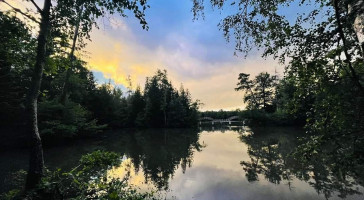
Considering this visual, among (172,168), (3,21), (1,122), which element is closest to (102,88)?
(1,122)

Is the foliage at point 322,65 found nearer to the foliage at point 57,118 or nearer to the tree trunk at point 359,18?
the tree trunk at point 359,18

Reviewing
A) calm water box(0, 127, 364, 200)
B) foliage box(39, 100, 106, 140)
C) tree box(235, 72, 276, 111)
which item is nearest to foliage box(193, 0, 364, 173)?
calm water box(0, 127, 364, 200)

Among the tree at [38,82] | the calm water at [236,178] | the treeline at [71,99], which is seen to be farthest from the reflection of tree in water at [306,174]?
the treeline at [71,99]

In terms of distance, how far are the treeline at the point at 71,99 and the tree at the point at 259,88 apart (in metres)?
12.3

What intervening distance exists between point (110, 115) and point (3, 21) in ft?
116

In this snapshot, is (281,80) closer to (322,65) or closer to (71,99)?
(322,65)

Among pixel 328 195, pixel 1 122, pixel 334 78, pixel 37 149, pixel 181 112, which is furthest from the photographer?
pixel 181 112

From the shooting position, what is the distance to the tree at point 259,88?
49888 millimetres

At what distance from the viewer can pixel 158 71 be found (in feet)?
161

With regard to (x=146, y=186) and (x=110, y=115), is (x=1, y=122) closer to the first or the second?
(x=146, y=186)

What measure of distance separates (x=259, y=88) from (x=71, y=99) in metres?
40.9

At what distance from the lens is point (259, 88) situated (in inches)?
2000

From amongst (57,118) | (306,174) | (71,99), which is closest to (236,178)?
(306,174)

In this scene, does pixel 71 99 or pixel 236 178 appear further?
pixel 71 99
